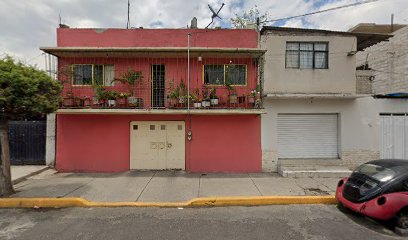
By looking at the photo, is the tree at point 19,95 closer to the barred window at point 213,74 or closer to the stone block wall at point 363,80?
the barred window at point 213,74

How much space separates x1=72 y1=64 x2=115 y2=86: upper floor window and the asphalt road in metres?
5.42

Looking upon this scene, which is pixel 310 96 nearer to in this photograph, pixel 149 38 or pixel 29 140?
pixel 149 38

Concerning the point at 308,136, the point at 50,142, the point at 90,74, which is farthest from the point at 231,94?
→ the point at 50,142

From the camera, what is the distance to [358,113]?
32.0 ft

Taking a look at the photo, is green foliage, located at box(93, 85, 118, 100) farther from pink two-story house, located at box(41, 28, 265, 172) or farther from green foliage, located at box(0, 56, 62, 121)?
green foliage, located at box(0, 56, 62, 121)

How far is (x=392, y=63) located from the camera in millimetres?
12609

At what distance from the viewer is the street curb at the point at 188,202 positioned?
6.27m

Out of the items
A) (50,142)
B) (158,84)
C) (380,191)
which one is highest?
(158,84)

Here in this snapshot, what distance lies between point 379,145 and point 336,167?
2340mm

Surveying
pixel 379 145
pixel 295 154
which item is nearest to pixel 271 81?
pixel 295 154

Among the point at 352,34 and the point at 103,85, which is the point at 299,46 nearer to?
the point at 352,34

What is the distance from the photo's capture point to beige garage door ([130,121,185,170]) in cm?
968

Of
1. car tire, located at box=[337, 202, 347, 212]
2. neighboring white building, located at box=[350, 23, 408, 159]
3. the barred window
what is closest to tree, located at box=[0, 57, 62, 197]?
the barred window

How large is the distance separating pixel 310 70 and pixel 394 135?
15.3 feet
